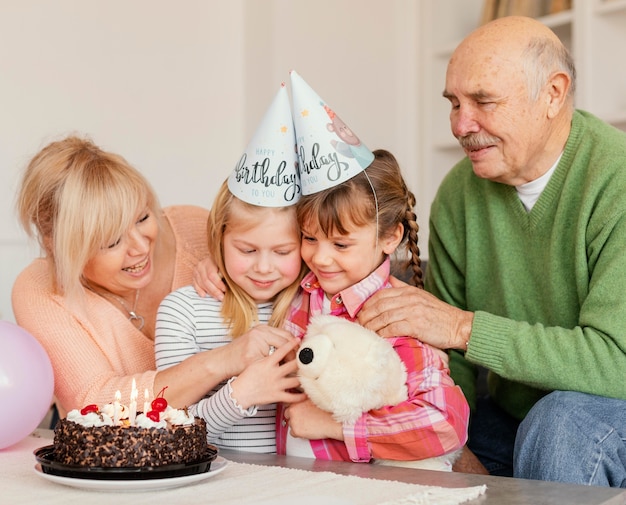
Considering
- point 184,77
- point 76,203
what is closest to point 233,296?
point 76,203

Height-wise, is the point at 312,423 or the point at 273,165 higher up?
the point at 273,165

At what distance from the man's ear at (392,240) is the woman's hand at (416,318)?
0.27 ft

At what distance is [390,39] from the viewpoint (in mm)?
3771

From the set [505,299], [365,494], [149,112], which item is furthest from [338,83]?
[365,494]

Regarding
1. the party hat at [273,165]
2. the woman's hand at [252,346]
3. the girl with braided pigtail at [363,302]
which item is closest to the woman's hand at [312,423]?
the girl with braided pigtail at [363,302]

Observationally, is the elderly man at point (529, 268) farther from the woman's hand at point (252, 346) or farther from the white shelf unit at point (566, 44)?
the white shelf unit at point (566, 44)

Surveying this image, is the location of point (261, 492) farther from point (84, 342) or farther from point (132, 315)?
point (132, 315)

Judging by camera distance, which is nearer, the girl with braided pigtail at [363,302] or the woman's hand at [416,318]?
the girl with braided pigtail at [363,302]

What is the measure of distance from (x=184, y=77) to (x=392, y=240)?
172 centimetres

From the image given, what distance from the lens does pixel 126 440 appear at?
132cm

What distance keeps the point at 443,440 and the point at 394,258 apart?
0.44 meters

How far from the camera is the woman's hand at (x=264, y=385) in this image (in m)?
1.68

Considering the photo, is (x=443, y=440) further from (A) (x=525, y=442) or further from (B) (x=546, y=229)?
(B) (x=546, y=229)

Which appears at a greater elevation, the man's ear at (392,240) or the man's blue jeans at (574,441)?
the man's ear at (392,240)
